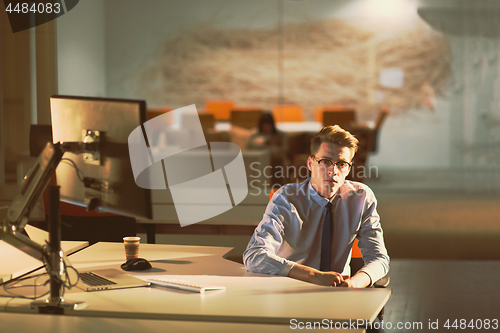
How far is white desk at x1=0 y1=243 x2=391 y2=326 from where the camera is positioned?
55.1 inches

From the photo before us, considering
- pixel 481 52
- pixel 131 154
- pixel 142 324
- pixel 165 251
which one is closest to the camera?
pixel 142 324

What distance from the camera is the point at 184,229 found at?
3.12 metres

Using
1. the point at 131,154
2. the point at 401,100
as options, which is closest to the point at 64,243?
the point at 131,154

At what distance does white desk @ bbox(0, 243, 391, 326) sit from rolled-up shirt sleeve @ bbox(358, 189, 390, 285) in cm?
45

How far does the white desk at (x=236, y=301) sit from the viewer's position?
4.59ft

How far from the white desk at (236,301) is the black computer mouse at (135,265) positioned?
35 mm

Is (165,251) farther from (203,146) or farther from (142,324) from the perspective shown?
(203,146)

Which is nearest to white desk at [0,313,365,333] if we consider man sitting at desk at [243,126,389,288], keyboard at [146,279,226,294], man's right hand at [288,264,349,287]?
keyboard at [146,279,226,294]

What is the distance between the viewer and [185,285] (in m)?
1.63

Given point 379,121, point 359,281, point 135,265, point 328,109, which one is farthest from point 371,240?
point 379,121

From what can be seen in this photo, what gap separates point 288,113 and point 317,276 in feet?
13.6

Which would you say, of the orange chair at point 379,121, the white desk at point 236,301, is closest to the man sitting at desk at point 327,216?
the white desk at point 236,301

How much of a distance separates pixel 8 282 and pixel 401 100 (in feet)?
16.3

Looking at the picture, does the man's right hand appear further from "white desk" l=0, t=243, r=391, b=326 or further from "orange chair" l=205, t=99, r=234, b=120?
"orange chair" l=205, t=99, r=234, b=120
